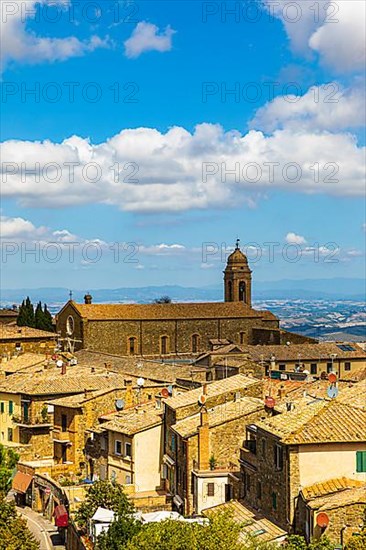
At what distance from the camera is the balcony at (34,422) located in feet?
164

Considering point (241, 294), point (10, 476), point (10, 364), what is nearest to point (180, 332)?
point (241, 294)

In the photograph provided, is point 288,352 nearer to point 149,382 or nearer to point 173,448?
point 149,382

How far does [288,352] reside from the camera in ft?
258

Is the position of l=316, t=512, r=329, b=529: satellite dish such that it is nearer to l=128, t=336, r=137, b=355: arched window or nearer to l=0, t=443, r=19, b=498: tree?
l=0, t=443, r=19, b=498: tree

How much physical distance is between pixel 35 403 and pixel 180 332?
43.8 m

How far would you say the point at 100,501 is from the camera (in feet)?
111

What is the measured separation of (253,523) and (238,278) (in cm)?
7962

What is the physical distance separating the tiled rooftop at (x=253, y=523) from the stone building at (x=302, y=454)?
0.28 m

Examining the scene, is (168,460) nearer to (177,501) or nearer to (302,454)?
(177,501)

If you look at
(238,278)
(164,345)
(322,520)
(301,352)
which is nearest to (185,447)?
(322,520)

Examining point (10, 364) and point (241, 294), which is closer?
point (10, 364)

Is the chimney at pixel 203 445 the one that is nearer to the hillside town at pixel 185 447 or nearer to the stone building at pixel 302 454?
the hillside town at pixel 185 447

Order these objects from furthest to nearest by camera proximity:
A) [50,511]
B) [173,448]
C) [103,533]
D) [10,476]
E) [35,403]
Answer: [35,403] → [10,476] → [50,511] → [173,448] → [103,533]

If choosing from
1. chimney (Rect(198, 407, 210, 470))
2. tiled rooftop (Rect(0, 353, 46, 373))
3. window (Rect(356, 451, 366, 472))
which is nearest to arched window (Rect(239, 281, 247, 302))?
tiled rooftop (Rect(0, 353, 46, 373))
